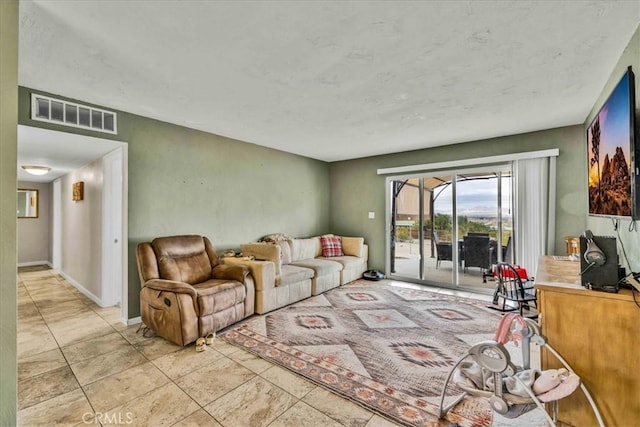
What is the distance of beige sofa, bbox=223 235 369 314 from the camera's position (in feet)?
12.0

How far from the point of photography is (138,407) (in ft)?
6.27

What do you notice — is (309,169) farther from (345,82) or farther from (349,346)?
(349,346)

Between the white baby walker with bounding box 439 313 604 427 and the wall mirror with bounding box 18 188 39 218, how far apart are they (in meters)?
9.75

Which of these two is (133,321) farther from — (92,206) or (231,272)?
(92,206)

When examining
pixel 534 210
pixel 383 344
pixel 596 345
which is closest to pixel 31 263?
pixel 383 344

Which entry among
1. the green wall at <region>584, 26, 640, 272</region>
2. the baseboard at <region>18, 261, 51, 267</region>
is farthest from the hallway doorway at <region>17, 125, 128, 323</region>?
the green wall at <region>584, 26, 640, 272</region>

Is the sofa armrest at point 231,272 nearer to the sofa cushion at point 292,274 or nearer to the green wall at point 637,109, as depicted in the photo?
the sofa cushion at point 292,274

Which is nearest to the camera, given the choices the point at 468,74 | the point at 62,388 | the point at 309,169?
the point at 62,388

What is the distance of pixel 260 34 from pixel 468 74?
1.74 metres

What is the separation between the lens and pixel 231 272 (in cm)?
349

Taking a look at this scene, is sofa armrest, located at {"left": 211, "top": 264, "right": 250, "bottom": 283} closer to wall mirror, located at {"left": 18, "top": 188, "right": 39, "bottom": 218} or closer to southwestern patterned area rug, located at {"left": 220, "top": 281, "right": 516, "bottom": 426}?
southwestern patterned area rug, located at {"left": 220, "top": 281, "right": 516, "bottom": 426}

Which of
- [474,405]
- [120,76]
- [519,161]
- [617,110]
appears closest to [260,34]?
[120,76]

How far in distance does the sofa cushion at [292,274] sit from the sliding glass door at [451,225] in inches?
82.8

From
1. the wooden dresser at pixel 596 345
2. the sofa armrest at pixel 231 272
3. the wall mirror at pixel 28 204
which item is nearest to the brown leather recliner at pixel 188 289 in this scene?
the sofa armrest at pixel 231 272
